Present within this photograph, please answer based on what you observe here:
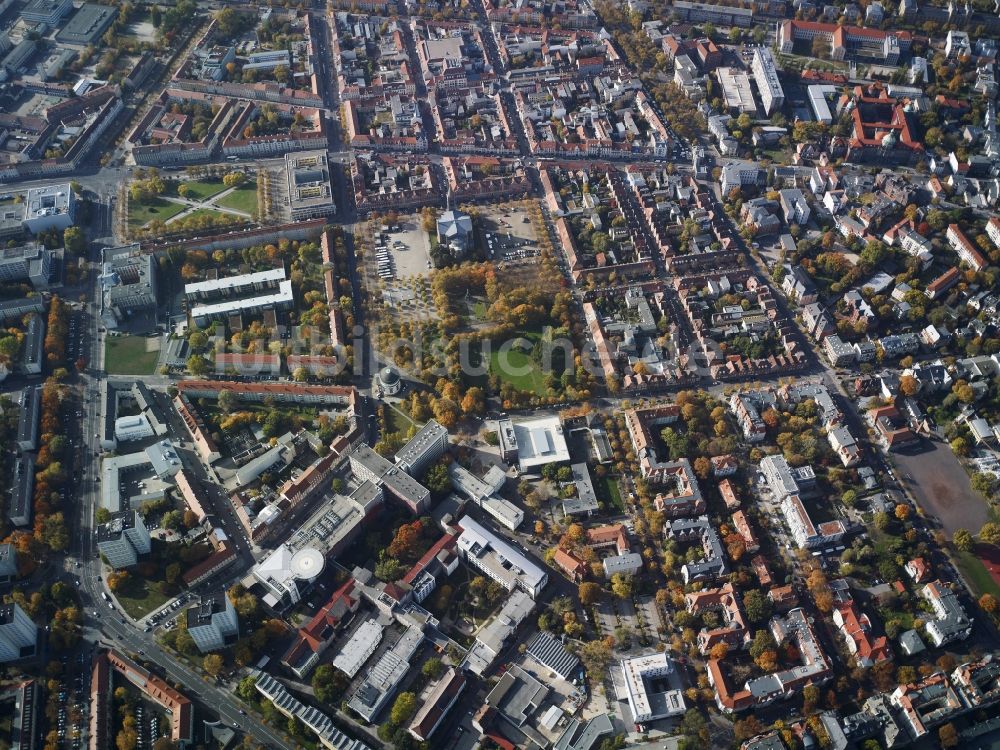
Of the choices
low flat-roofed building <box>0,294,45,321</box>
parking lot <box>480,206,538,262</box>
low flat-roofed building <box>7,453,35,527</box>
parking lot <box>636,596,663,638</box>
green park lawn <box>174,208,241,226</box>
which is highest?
green park lawn <box>174,208,241,226</box>

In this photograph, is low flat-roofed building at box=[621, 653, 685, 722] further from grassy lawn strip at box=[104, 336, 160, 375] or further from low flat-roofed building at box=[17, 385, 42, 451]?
low flat-roofed building at box=[17, 385, 42, 451]

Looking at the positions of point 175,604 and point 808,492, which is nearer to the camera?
point 175,604

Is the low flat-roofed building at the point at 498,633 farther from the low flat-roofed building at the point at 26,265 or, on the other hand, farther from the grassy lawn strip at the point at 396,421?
the low flat-roofed building at the point at 26,265

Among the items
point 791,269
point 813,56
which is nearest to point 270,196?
point 791,269

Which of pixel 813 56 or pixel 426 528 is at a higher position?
pixel 813 56

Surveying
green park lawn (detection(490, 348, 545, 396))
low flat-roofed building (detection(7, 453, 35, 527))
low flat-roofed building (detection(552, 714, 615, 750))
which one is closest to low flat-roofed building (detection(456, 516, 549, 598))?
low flat-roofed building (detection(552, 714, 615, 750))

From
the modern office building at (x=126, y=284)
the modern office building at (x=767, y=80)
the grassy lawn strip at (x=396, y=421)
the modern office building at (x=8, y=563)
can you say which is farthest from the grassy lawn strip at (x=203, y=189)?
the modern office building at (x=767, y=80)

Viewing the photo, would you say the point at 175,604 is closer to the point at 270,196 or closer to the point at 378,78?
the point at 270,196
